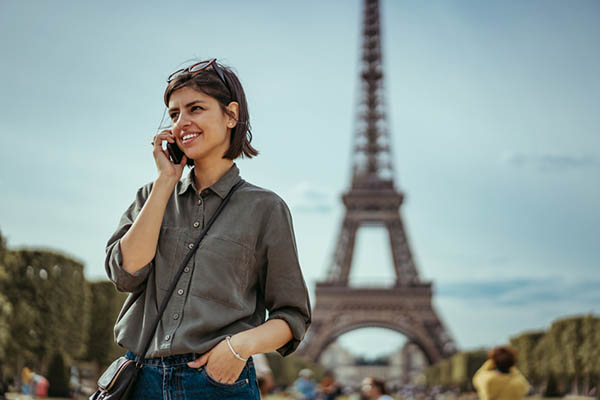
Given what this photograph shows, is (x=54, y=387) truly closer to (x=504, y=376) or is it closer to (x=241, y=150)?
(x=504, y=376)

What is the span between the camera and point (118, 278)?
258cm

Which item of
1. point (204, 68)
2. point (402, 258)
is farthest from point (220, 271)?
point (402, 258)

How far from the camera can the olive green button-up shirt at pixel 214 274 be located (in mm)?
2512

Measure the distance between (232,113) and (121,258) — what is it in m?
0.63

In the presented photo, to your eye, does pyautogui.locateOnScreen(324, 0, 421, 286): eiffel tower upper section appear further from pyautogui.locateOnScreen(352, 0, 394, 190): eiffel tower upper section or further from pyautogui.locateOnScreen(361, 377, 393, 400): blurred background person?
pyautogui.locateOnScreen(361, 377, 393, 400): blurred background person

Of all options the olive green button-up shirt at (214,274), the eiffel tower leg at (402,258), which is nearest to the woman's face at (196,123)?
the olive green button-up shirt at (214,274)

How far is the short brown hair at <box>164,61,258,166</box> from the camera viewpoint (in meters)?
2.72

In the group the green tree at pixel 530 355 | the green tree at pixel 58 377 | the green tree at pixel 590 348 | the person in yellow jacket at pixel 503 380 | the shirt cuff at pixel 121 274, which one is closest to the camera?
the shirt cuff at pixel 121 274

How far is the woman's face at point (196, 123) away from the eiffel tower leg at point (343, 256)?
54.0 meters

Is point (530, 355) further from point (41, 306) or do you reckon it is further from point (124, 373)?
point (124, 373)

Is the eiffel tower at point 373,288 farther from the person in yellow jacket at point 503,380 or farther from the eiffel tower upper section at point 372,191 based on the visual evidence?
the person in yellow jacket at point 503,380

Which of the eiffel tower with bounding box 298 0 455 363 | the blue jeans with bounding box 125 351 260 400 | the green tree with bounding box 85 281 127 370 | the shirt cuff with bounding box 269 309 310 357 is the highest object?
the eiffel tower with bounding box 298 0 455 363

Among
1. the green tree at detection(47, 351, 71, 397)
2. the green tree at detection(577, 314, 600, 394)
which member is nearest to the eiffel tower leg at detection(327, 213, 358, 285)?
the green tree at detection(577, 314, 600, 394)

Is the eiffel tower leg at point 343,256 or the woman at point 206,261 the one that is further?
the eiffel tower leg at point 343,256
